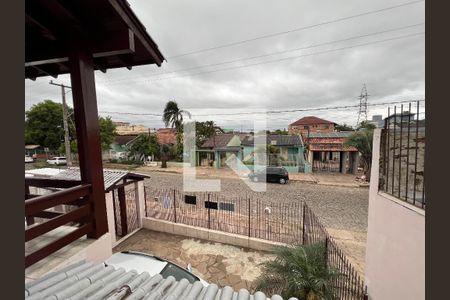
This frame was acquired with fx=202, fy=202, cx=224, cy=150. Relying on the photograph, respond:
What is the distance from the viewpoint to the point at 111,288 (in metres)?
1.68

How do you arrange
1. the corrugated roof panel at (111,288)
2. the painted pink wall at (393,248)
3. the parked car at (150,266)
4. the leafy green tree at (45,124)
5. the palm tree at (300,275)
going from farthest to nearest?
the leafy green tree at (45,124) < the parked car at (150,266) < the palm tree at (300,275) < the painted pink wall at (393,248) < the corrugated roof panel at (111,288)

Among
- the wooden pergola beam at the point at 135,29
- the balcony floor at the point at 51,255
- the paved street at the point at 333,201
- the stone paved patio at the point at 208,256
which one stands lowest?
the paved street at the point at 333,201

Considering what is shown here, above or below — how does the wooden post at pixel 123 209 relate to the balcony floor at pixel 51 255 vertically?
below

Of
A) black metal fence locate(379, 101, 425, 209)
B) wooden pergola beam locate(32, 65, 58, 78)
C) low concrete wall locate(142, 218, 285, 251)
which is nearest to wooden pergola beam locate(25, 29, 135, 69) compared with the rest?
wooden pergola beam locate(32, 65, 58, 78)

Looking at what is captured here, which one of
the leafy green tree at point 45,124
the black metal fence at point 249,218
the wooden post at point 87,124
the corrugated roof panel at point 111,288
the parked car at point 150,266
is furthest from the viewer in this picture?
the leafy green tree at point 45,124

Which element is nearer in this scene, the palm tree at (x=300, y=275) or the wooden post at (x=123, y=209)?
the palm tree at (x=300, y=275)

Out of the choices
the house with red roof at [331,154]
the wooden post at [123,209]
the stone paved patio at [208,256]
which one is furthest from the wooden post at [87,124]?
the house with red roof at [331,154]

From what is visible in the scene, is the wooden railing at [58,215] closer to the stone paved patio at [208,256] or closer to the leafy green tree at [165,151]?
the stone paved patio at [208,256]

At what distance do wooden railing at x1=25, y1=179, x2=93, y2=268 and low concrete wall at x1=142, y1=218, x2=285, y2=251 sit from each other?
4876 mm

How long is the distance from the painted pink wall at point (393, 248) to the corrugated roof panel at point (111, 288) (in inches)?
92.2

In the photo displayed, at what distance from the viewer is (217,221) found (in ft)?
26.8

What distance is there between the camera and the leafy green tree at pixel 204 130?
26.3m

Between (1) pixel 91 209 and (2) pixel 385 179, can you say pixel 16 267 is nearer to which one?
(1) pixel 91 209

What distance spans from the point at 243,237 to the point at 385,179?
430cm
